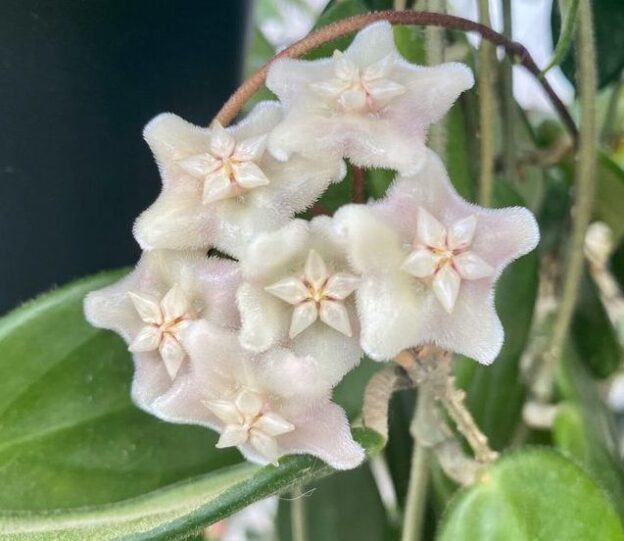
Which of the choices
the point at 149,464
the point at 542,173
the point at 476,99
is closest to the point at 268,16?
the point at 542,173

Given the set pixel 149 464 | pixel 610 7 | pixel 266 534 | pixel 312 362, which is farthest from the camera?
pixel 266 534

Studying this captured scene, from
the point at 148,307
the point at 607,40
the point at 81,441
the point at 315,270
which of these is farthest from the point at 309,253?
the point at 607,40

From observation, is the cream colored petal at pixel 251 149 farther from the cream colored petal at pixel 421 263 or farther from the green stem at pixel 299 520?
the green stem at pixel 299 520

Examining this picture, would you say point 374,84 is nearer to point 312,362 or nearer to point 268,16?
point 312,362

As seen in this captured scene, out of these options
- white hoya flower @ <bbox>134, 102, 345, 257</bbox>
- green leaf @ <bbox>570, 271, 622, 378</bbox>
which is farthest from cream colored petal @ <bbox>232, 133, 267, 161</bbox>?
green leaf @ <bbox>570, 271, 622, 378</bbox>

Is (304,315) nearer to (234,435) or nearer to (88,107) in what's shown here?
(234,435)

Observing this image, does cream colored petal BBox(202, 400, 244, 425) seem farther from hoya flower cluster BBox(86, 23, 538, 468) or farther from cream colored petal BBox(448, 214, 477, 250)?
cream colored petal BBox(448, 214, 477, 250)

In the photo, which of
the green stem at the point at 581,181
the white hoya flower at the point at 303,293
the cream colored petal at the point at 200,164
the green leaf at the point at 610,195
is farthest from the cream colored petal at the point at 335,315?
the green leaf at the point at 610,195
